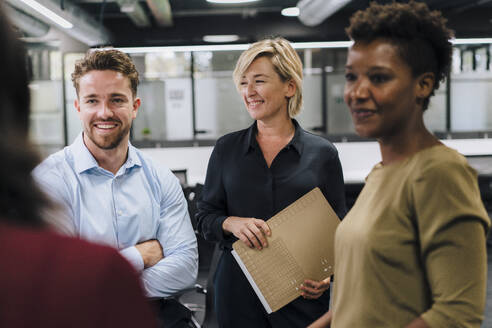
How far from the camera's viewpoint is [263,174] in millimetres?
1643

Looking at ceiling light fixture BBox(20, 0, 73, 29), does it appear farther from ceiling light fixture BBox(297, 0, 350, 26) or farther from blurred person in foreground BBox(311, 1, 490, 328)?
blurred person in foreground BBox(311, 1, 490, 328)

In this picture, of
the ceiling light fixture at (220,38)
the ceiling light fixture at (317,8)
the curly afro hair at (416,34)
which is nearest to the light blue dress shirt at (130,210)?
the curly afro hair at (416,34)

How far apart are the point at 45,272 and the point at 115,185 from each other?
1.11 meters

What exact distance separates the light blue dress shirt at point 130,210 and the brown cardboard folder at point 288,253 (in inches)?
8.0

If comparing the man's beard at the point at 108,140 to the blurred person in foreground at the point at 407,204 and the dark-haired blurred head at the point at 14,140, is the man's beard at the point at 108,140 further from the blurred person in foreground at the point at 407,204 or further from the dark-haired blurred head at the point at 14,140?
the dark-haired blurred head at the point at 14,140

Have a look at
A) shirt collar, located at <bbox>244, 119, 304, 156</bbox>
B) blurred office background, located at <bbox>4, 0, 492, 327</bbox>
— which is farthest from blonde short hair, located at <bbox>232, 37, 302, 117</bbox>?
blurred office background, located at <bbox>4, 0, 492, 327</bbox>

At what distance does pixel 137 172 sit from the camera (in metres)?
1.52

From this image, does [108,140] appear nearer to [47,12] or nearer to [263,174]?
[263,174]

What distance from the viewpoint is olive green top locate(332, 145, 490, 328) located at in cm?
83

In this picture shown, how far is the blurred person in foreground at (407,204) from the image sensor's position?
833 millimetres

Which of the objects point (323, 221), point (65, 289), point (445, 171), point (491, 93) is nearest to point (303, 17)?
point (491, 93)

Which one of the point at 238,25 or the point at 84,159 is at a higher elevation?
the point at 238,25

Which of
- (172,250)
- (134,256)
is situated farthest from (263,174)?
(134,256)

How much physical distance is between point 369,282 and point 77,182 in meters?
0.92
